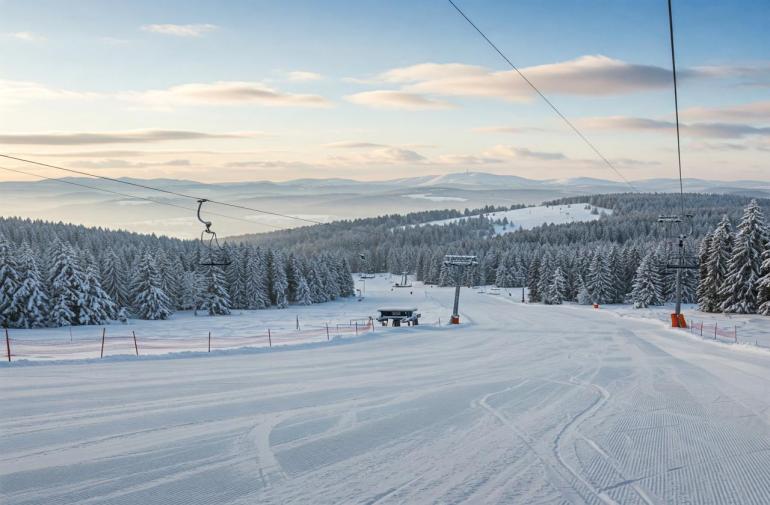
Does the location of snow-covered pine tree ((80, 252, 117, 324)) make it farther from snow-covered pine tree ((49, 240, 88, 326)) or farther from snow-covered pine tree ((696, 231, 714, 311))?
snow-covered pine tree ((696, 231, 714, 311))

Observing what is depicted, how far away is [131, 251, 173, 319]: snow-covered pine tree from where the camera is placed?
67812 mm

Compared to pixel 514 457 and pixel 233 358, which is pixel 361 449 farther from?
pixel 233 358

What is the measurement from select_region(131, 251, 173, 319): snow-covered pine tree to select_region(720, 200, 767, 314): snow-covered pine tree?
208 feet

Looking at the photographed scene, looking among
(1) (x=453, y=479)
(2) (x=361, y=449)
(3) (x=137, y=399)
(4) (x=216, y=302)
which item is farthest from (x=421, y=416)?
(4) (x=216, y=302)

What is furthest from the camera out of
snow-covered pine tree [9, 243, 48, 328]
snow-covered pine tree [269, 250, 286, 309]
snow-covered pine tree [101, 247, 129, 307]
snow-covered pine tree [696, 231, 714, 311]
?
snow-covered pine tree [269, 250, 286, 309]

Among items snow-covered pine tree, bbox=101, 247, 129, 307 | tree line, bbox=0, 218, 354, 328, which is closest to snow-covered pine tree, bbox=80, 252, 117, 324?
tree line, bbox=0, 218, 354, 328

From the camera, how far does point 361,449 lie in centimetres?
890

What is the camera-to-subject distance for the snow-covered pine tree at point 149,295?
67.8m

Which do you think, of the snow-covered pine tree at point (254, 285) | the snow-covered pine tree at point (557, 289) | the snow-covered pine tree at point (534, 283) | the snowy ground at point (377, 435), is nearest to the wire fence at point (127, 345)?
the snowy ground at point (377, 435)

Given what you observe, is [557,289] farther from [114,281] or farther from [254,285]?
A: [114,281]

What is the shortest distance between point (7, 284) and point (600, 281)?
83.7m

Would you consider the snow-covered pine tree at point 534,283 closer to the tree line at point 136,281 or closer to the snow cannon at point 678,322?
the tree line at point 136,281

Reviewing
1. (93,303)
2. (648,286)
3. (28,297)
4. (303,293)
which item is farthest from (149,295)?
(648,286)

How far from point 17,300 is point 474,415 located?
181 feet
